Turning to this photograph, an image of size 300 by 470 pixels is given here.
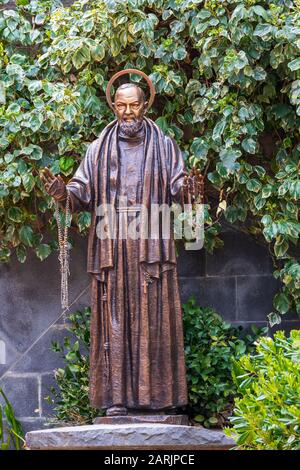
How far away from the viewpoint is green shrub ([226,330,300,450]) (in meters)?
6.85

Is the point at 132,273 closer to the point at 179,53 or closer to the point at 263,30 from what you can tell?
the point at 179,53

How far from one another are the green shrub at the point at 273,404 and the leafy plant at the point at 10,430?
2.70m

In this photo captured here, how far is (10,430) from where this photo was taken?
9.91 meters

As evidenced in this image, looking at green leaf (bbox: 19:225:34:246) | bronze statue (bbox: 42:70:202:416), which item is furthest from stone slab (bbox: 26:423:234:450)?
green leaf (bbox: 19:225:34:246)

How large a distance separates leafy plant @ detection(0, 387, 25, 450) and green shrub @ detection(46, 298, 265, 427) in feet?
1.01

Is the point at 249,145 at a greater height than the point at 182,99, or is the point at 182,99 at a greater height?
the point at 182,99

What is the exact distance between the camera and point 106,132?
28.7 feet

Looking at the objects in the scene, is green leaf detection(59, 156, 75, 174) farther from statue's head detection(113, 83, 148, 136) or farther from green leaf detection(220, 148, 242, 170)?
statue's head detection(113, 83, 148, 136)

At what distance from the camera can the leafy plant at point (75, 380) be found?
30.5 ft

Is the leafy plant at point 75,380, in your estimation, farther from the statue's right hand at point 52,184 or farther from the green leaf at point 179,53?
the green leaf at point 179,53

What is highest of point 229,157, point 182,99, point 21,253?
point 182,99

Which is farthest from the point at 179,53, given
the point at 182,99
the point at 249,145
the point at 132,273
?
the point at 132,273

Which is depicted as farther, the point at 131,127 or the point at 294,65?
the point at 294,65

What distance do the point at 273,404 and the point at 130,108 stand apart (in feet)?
7.80
